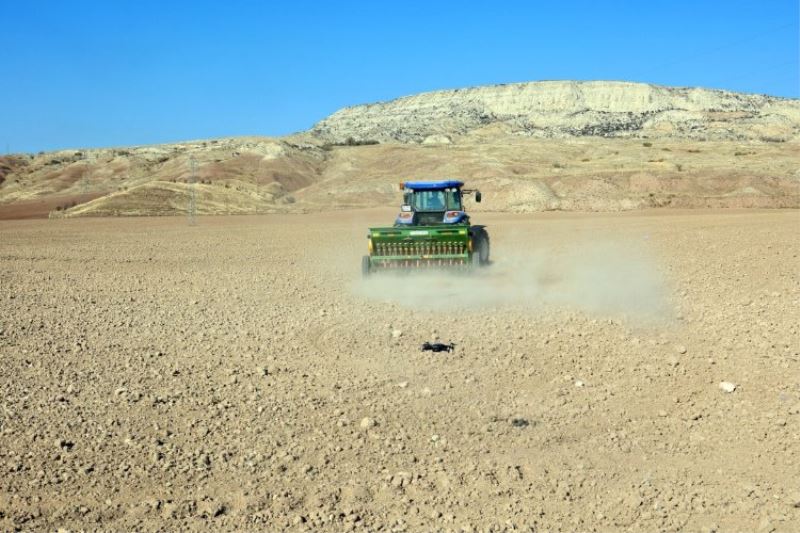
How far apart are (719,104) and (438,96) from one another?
53.5 meters

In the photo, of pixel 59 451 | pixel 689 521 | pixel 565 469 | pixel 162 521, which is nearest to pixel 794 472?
pixel 689 521

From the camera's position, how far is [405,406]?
8.59m

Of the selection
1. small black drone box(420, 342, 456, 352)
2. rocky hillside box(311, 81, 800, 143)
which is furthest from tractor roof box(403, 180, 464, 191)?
rocky hillside box(311, 81, 800, 143)

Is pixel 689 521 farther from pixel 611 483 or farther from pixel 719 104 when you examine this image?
pixel 719 104

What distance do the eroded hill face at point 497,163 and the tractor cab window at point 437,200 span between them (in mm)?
31815

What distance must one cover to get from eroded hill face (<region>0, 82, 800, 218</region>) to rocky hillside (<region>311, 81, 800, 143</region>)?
0.34 meters

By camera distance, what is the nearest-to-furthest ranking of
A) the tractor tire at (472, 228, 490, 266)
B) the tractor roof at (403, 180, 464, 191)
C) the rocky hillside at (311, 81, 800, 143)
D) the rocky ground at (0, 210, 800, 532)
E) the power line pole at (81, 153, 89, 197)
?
the rocky ground at (0, 210, 800, 532) < the tractor tire at (472, 228, 490, 266) < the tractor roof at (403, 180, 464, 191) < the power line pole at (81, 153, 89, 197) < the rocky hillside at (311, 81, 800, 143)

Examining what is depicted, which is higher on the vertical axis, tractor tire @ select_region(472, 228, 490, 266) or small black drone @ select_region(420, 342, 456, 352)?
tractor tire @ select_region(472, 228, 490, 266)

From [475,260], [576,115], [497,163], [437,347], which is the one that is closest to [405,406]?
[437,347]

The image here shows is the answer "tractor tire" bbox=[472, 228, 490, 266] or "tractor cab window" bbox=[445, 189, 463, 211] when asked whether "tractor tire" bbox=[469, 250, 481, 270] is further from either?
"tractor cab window" bbox=[445, 189, 463, 211]

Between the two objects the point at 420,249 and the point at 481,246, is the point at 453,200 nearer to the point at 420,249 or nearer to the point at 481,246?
the point at 481,246

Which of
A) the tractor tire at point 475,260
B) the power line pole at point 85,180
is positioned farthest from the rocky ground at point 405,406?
the power line pole at point 85,180

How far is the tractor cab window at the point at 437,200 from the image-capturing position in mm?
19891

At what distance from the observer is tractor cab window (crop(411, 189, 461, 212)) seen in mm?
19891
